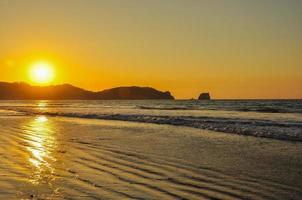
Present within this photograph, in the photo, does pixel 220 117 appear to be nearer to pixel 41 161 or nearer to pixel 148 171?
pixel 41 161

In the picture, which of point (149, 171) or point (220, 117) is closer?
point (149, 171)

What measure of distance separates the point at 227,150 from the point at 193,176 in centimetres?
531

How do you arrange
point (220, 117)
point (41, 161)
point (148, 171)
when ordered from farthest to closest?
point (220, 117)
point (41, 161)
point (148, 171)

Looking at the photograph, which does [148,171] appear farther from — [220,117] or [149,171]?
[220,117]

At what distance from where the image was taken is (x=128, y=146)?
14.4 meters

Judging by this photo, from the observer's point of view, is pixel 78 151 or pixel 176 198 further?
pixel 78 151

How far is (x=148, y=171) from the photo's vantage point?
912 centimetres

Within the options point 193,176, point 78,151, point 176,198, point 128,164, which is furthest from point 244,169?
point 78,151

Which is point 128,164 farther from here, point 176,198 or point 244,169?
point 176,198

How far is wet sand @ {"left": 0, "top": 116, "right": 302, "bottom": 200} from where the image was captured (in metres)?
6.97

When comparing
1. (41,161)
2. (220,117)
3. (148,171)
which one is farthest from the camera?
(220,117)

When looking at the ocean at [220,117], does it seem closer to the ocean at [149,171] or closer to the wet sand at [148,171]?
the wet sand at [148,171]

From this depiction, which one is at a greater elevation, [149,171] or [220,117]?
[220,117]

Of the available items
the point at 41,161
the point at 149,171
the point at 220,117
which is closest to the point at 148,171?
the point at 149,171
